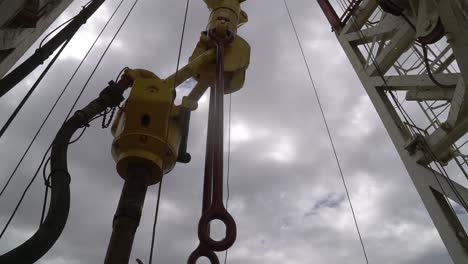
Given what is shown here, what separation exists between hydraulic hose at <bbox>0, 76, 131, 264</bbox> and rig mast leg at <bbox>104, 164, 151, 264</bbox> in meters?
0.29

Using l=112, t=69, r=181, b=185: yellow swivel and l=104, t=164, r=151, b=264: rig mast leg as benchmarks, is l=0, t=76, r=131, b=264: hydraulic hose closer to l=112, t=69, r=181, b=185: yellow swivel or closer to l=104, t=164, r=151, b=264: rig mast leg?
l=112, t=69, r=181, b=185: yellow swivel

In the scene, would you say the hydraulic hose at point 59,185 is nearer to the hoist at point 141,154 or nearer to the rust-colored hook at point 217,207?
the hoist at point 141,154

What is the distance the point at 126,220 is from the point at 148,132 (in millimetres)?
598

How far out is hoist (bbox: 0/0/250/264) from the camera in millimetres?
1639

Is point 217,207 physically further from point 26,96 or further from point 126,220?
point 26,96

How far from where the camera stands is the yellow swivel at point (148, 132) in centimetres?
203

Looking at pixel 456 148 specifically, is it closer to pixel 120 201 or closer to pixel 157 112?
pixel 157 112

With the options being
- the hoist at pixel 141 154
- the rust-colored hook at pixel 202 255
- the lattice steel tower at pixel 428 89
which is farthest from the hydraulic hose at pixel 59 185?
the lattice steel tower at pixel 428 89

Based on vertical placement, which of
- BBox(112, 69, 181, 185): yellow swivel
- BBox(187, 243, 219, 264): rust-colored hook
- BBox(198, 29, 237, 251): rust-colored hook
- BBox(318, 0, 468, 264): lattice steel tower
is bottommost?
BBox(187, 243, 219, 264): rust-colored hook

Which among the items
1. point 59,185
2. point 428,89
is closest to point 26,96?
point 59,185

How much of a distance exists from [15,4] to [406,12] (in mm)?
3729

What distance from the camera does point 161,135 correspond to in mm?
2109

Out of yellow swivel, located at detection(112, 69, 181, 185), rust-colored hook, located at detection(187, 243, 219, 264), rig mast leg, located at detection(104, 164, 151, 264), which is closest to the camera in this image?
rig mast leg, located at detection(104, 164, 151, 264)

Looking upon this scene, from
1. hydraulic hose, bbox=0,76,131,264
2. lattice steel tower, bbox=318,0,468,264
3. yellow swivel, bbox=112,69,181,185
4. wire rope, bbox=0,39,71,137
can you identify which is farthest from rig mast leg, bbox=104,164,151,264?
lattice steel tower, bbox=318,0,468,264
